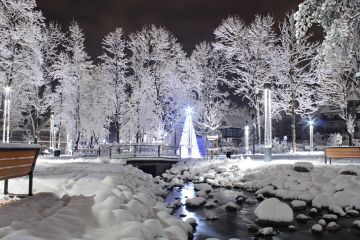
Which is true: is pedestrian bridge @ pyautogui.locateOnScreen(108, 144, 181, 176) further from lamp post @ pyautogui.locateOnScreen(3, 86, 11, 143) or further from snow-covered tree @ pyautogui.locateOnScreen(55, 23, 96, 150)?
snow-covered tree @ pyautogui.locateOnScreen(55, 23, 96, 150)

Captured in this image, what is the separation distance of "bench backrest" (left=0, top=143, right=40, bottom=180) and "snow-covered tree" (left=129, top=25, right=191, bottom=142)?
31192mm

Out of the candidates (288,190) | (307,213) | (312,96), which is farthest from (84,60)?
(307,213)

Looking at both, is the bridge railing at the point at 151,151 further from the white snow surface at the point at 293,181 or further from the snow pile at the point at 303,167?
the snow pile at the point at 303,167

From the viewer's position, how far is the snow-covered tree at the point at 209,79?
4412cm

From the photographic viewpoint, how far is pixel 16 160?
8.61 m

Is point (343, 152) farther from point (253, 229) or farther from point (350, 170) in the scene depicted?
point (253, 229)

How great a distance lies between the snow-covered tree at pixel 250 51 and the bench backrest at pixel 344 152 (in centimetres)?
1552

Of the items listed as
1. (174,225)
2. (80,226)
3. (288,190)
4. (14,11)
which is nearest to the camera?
(80,226)

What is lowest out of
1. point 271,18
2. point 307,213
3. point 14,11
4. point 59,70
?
point 307,213

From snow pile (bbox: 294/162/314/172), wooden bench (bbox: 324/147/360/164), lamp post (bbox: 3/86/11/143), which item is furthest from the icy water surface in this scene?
lamp post (bbox: 3/86/11/143)

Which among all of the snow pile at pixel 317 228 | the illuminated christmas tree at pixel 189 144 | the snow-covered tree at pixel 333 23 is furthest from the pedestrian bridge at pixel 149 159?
the snow-covered tree at pixel 333 23

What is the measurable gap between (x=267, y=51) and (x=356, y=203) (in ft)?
81.3

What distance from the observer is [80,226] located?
683 centimetres

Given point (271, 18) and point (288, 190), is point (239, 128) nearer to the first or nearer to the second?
point (271, 18)
